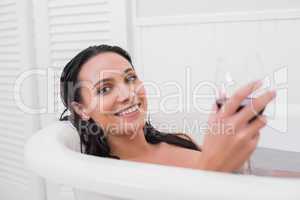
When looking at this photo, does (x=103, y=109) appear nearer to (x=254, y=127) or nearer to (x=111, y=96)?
(x=111, y=96)

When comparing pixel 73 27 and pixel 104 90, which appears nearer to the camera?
pixel 104 90

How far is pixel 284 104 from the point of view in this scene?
1.20 metres

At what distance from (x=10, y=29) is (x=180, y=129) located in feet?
3.31

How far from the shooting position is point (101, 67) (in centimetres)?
92

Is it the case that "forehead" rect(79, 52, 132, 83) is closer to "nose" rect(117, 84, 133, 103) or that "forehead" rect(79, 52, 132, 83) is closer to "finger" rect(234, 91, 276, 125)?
"nose" rect(117, 84, 133, 103)

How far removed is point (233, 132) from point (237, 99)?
0.06 meters

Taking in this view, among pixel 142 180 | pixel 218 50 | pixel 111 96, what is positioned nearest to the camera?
pixel 142 180

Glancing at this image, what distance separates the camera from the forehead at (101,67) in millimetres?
911

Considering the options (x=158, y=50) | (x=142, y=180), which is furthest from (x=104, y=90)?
(x=158, y=50)

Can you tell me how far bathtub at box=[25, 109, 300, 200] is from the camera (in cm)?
54

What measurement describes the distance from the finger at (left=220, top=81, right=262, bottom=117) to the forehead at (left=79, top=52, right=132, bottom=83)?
37 centimetres

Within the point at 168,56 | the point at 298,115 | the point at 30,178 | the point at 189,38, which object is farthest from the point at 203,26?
the point at 30,178

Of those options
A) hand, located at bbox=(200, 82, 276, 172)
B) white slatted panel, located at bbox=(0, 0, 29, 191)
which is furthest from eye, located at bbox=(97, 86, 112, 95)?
white slatted panel, located at bbox=(0, 0, 29, 191)

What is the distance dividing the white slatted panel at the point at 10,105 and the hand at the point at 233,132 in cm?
131
